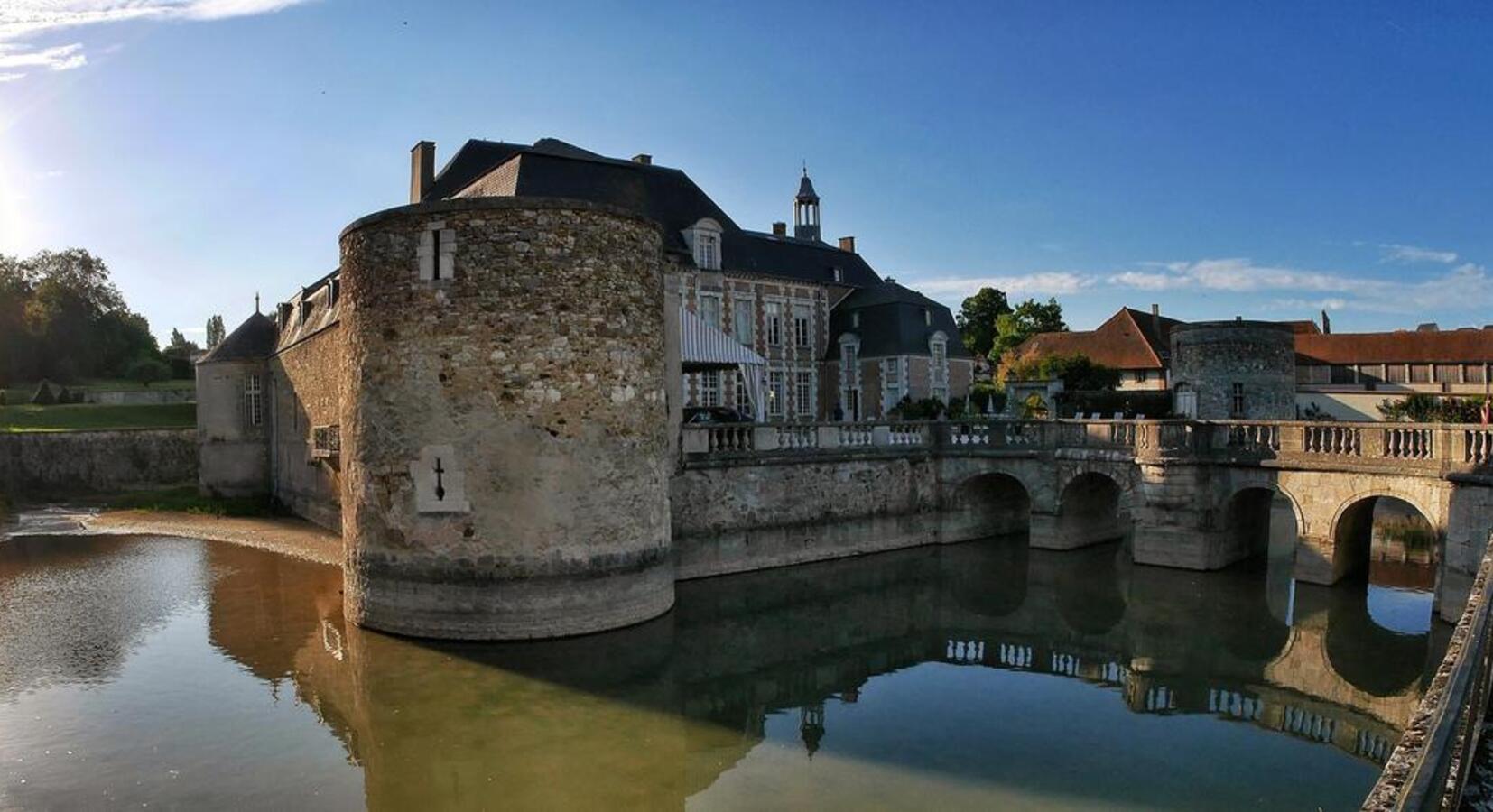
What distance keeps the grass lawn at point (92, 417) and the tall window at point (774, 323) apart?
1954cm

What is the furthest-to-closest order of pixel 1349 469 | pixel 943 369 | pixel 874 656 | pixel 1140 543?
pixel 943 369
pixel 1140 543
pixel 1349 469
pixel 874 656

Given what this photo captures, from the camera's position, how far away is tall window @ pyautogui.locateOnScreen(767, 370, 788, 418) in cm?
2969

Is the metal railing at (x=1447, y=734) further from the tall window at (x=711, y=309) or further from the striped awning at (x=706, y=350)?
the tall window at (x=711, y=309)

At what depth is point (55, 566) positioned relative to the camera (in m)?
17.0

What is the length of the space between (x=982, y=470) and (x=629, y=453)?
908 cm

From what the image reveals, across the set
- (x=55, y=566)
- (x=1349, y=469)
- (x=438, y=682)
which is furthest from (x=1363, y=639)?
(x=55, y=566)

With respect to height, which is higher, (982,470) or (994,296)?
(994,296)

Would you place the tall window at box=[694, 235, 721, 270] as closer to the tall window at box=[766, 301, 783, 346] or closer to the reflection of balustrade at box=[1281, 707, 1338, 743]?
the tall window at box=[766, 301, 783, 346]

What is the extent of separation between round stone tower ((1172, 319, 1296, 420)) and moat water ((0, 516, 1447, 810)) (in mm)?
13487

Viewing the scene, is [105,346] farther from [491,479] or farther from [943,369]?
[491,479]

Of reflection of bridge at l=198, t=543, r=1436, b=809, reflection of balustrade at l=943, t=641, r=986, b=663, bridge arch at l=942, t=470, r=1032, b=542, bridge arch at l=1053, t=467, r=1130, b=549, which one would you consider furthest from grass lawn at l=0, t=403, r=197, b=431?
reflection of balustrade at l=943, t=641, r=986, b=663

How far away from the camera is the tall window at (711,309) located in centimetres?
2758

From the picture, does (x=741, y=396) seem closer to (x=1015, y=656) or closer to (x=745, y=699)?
(x=1015, y=656)

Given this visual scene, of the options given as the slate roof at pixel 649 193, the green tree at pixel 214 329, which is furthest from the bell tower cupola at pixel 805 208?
the green tree at pixel 214 329
